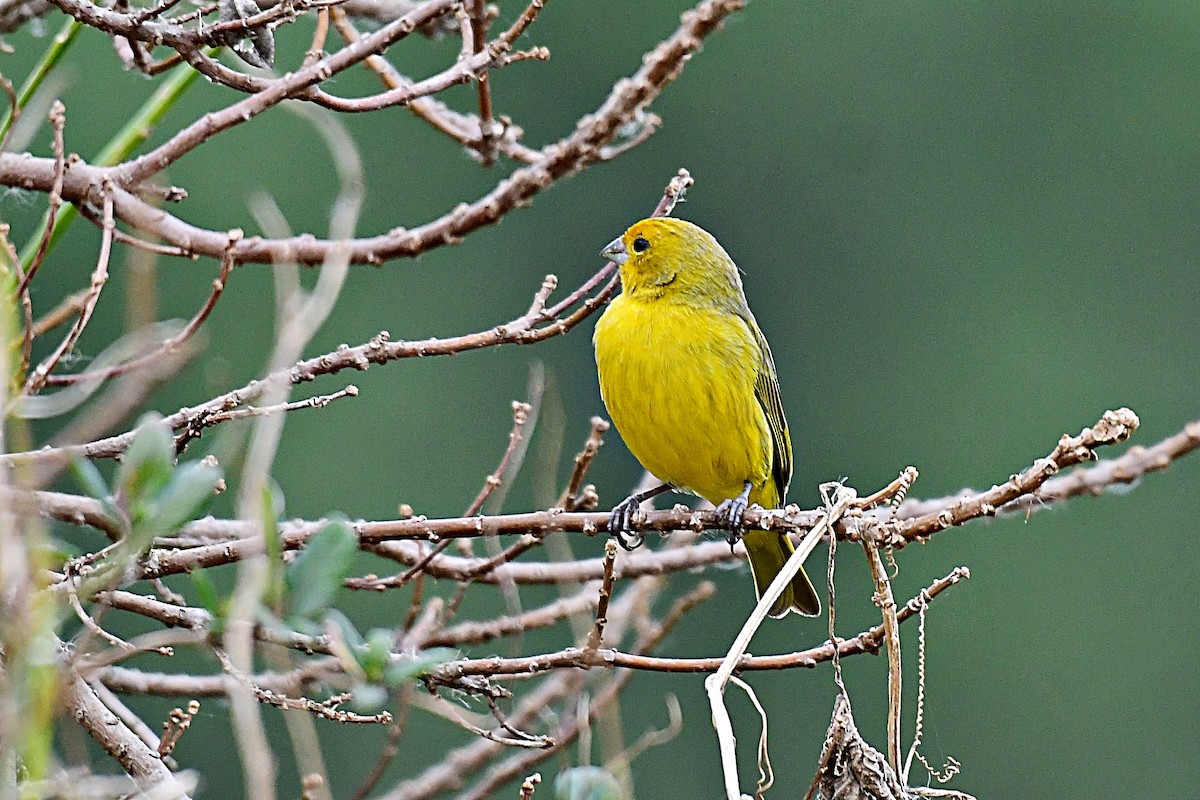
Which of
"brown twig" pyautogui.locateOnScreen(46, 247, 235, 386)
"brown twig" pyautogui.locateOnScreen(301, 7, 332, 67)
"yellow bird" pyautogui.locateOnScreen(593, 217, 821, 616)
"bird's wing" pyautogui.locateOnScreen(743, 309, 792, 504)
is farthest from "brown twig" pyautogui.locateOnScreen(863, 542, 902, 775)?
"bird's wing" pyautogui.locateOnScreen(743, 309, 792, 504)

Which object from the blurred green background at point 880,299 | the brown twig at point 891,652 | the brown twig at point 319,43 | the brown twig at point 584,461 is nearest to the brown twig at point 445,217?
the brown twig at point 319,43

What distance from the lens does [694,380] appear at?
4.00 meters

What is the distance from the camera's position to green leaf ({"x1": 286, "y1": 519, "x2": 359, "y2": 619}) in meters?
1.39

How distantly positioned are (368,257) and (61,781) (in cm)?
198

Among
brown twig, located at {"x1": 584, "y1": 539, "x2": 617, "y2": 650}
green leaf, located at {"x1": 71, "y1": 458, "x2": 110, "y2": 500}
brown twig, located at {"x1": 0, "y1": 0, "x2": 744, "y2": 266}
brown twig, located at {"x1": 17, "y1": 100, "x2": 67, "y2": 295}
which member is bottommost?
green leaf, located at {"x1": 71, "y1": 458, "x2": 110, "y2": 500}

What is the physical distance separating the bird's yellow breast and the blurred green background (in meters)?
10.9

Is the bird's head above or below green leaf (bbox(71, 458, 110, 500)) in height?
above

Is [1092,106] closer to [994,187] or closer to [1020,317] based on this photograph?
[994,187]

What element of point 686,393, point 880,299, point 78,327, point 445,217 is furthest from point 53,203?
point 880,299

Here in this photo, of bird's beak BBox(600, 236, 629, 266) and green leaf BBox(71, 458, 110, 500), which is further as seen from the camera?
bird's beak BBox(600, 236, 629, 266)

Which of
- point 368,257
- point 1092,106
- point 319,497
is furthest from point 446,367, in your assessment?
point 368,257

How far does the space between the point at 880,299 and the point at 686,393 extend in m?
17.8

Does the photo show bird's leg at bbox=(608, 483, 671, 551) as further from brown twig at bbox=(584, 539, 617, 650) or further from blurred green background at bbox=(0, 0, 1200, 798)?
blurred green background at bbox=(0, 0, 1200, 798)

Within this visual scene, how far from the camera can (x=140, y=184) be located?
9.78 feet
